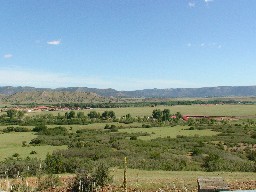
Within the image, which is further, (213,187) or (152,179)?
(152,179)

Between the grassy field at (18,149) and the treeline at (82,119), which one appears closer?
the grassy field at (18,149)

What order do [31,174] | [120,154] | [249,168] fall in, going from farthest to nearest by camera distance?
[120,154]
[249,168]
[31,174]

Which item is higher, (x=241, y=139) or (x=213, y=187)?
(x=213, y=187)

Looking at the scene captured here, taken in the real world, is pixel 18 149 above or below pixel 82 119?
above

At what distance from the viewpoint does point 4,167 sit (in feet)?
98.8

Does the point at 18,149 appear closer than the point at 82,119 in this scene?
Yes

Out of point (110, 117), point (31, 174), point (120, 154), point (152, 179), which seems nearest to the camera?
point (152, 179)

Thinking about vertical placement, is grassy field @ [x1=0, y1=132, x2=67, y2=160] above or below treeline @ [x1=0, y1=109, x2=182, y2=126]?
above

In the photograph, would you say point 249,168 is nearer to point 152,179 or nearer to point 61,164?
point 152,179

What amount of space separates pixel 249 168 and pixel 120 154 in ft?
56.3

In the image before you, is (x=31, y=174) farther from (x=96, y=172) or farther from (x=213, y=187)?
(x=213, y=187)

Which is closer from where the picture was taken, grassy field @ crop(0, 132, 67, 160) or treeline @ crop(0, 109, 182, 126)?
grassy field @ crop(0, 132, 67, 160)

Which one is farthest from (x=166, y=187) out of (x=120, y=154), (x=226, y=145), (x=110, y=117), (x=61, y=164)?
(x=110, y=117)

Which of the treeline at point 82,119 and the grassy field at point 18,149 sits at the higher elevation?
the grassy field at point 18,149
